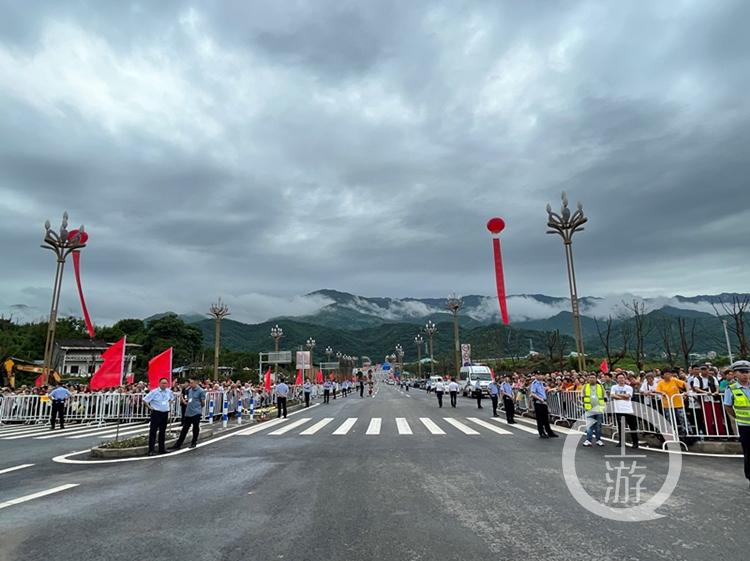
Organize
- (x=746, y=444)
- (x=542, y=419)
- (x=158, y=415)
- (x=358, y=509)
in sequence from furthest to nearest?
(x=542, y=419)
(x=158, y=415)
(x=746, y=444)
(x=358, y=509)

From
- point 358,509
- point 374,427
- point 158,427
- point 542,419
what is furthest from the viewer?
point 374,427

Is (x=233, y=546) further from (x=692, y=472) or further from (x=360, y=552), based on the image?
(x=692, y=472)

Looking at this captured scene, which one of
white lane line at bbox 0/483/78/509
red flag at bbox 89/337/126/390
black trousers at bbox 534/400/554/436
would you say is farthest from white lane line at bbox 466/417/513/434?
red flag at bbox 89/337/126/390

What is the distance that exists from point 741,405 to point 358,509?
5870mm

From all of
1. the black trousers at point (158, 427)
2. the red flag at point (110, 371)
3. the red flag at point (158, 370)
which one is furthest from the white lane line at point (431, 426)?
the red flag at point (110, 371)

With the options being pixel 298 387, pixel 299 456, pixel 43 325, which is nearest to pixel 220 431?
pixel 299 456

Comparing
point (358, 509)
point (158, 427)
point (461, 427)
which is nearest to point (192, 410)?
point (158, 427)

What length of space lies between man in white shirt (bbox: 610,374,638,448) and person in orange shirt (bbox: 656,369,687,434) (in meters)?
0.68

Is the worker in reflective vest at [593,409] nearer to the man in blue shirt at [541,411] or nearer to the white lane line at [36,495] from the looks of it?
the man in blue shirt at [541,411]

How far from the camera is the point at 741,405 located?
6918mm

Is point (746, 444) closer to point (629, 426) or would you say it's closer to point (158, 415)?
point (629, 426)

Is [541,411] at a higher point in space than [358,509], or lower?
higher

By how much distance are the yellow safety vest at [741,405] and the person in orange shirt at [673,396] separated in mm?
3671

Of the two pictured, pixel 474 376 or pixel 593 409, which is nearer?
pixel 593 409
